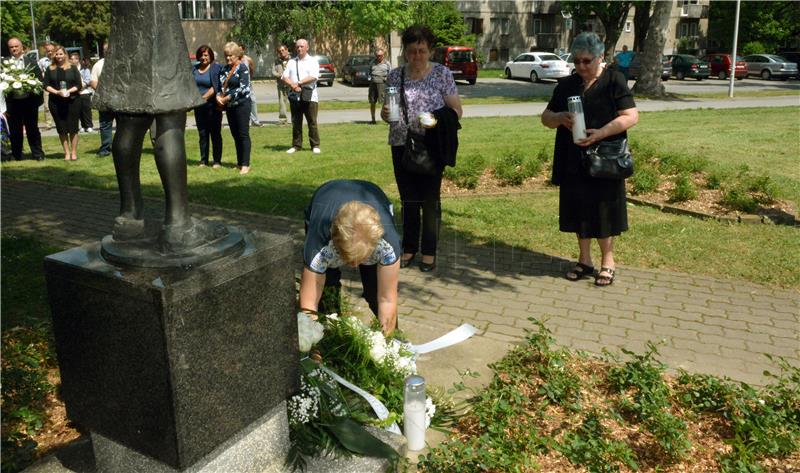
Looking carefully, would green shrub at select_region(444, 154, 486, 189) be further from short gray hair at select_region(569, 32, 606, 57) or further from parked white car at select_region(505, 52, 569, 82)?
parked white car at select_region(505, 52, 569, 82)

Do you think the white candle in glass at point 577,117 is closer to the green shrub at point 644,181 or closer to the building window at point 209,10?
the green shrub at point 644,181

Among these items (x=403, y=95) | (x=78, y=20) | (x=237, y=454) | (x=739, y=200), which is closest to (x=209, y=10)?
(x=78, y=20)

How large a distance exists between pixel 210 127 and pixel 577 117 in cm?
700

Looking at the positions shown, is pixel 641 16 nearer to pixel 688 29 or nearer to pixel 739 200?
pixel 688 29

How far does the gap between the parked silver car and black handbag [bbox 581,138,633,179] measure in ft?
130

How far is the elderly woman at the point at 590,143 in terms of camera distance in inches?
233

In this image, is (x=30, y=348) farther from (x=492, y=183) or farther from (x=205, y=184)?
(x=492, y=183)

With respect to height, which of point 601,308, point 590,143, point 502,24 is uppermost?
point 502,24

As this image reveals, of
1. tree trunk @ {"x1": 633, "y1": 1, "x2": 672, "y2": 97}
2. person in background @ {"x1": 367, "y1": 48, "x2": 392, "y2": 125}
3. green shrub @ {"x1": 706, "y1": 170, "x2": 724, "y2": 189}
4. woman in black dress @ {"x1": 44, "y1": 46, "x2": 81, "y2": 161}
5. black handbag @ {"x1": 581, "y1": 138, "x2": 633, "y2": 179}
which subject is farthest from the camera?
tree trunk @ {"x1": 633, "y1": 1, "x2": 672, "y2": 97}

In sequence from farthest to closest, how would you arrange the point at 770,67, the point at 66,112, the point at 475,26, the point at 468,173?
the point at 475,26
the point at 770,67
the point at 66,112
the point at 468,173

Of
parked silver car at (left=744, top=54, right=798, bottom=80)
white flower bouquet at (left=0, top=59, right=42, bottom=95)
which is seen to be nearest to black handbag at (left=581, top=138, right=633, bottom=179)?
white flower bouquet at (left=0, top=59, right=42, bottom=95)

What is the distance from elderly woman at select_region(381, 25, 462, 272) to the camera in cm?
635

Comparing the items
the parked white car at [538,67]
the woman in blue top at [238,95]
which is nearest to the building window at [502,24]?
the parked white car at [538,67]

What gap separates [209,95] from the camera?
11.0 meters
